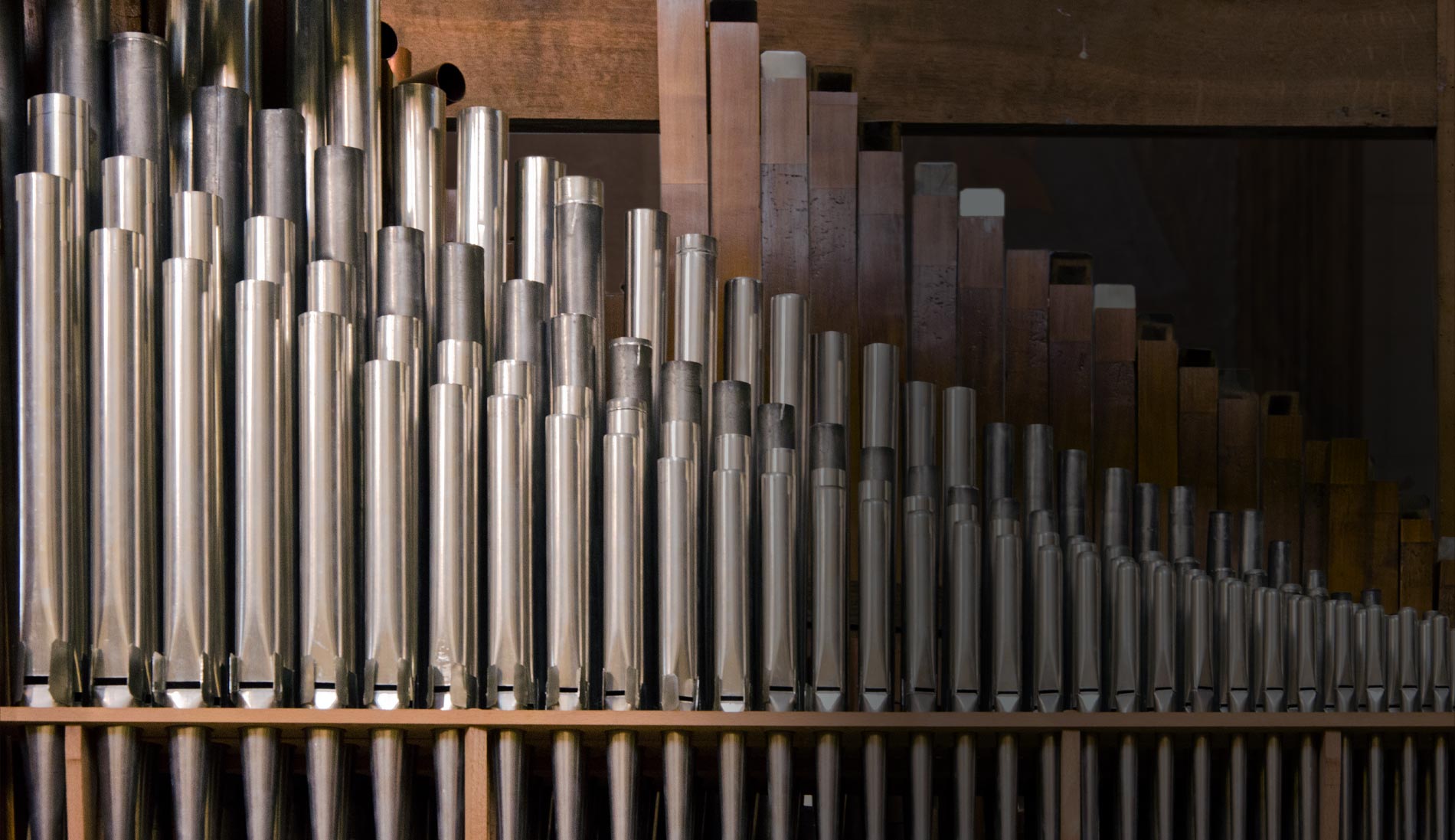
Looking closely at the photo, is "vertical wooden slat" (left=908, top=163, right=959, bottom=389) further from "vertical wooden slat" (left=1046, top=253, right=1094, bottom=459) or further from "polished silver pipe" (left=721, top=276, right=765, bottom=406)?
"polished silver pipe" (left=721, top=276, right=765, bottom=406)

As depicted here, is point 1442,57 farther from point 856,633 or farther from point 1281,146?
point 1281,146

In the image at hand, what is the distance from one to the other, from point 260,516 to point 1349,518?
2439mm

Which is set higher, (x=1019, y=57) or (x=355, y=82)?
(x=1019, y=57)

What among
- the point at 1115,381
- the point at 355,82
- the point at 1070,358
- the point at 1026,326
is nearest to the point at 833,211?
the point at 1026,326

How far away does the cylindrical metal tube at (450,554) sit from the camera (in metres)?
3.40

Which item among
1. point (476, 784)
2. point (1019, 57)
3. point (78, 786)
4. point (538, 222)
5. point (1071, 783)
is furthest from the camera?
point (1019, 57)

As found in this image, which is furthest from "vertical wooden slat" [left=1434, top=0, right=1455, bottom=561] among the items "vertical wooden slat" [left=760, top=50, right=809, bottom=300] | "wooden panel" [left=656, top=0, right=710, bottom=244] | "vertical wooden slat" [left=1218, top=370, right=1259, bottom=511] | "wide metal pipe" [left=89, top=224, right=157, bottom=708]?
Answer: "wide metal pipe" [left=89, top=224, right=157, bottom=708]

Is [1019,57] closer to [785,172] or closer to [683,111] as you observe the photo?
[785,172]

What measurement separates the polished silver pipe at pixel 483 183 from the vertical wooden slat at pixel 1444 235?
2.33 meters

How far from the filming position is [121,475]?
3.35 meters

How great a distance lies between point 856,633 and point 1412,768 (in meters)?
1.17

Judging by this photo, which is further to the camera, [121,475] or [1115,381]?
[1115,381]

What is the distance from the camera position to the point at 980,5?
15.2ft

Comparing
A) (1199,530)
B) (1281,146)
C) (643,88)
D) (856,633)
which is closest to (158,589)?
(856,633)
